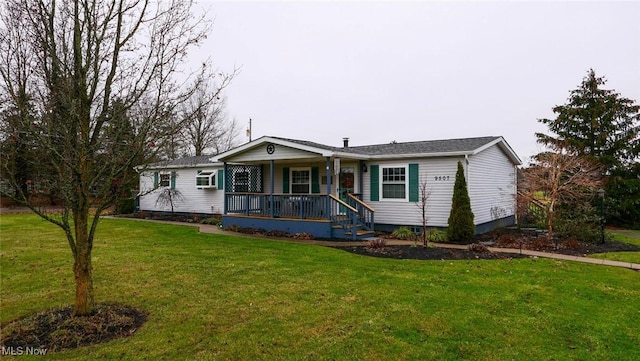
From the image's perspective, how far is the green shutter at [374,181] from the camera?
12.7 metres

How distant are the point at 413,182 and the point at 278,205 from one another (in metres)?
4.91

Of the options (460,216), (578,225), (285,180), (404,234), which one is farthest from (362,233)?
(578,225)

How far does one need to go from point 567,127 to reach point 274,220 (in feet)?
50.6

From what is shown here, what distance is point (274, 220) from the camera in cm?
1259

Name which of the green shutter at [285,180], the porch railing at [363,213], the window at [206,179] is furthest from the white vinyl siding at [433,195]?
the window at [206,179]

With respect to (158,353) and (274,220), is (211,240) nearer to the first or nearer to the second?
(274,220)

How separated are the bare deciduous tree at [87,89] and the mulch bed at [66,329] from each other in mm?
248

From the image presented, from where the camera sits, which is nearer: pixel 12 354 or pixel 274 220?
pixel 12 354

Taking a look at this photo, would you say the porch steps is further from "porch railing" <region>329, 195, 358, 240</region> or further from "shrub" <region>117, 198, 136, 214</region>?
"shrub" <region>117, 198, 136, 214</region>

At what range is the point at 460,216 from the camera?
10406 millimetres

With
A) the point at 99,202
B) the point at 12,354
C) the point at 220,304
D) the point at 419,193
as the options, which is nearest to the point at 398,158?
the point at 419,193

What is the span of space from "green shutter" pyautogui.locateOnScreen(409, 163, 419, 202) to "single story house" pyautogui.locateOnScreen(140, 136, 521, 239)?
0.03 meters

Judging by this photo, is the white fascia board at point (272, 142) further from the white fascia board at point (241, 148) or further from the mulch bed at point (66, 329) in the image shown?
the mulch bed at point (66, 329)

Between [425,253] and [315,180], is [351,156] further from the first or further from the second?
[425,253]
